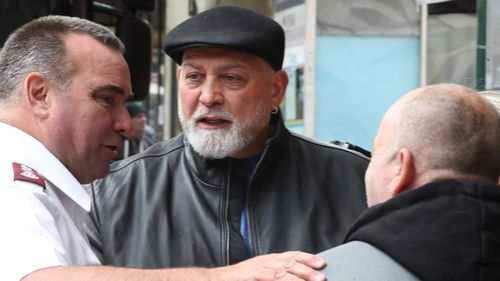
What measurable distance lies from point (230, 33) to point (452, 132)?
Answer: 122cm

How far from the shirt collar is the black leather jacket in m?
0.60

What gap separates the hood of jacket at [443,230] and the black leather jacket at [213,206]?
3.37 ft

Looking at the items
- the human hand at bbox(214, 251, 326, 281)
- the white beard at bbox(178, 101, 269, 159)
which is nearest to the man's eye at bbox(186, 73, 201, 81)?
the white beard at bbox(178, 101, 269, 159)

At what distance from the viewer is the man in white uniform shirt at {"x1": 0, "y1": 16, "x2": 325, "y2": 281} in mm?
1798

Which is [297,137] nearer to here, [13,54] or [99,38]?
[99,38]

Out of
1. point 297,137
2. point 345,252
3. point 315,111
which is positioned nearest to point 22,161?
point 345,252

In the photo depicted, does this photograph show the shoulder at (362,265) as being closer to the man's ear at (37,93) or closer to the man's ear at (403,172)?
the man's ear at (403,172)

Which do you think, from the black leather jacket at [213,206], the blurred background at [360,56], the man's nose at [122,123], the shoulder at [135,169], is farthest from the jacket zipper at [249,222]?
the blurred background at [360,56]

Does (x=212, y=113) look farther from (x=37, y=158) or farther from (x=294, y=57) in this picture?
(x=294, y=57)

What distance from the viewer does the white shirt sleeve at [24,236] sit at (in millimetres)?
1766

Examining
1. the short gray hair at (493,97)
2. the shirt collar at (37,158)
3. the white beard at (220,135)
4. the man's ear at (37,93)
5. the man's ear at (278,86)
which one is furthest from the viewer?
the man's ear at (278,86)

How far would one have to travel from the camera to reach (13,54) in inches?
91.0

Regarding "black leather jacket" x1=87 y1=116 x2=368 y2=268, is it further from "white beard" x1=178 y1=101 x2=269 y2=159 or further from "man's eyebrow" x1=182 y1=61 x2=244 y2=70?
"man's eyebrow" x1=182 y1=61 x2=244 y2=70

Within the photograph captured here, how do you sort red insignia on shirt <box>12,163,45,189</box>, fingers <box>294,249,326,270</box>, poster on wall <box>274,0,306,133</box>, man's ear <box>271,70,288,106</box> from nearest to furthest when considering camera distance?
fingers <box>294,249,326,270</box>
red insignia on shirt <box>12,163,45,189</box>
man's ear <box>271,70,288,106</box>
poster on wall <box>274,0,306,133</box>
